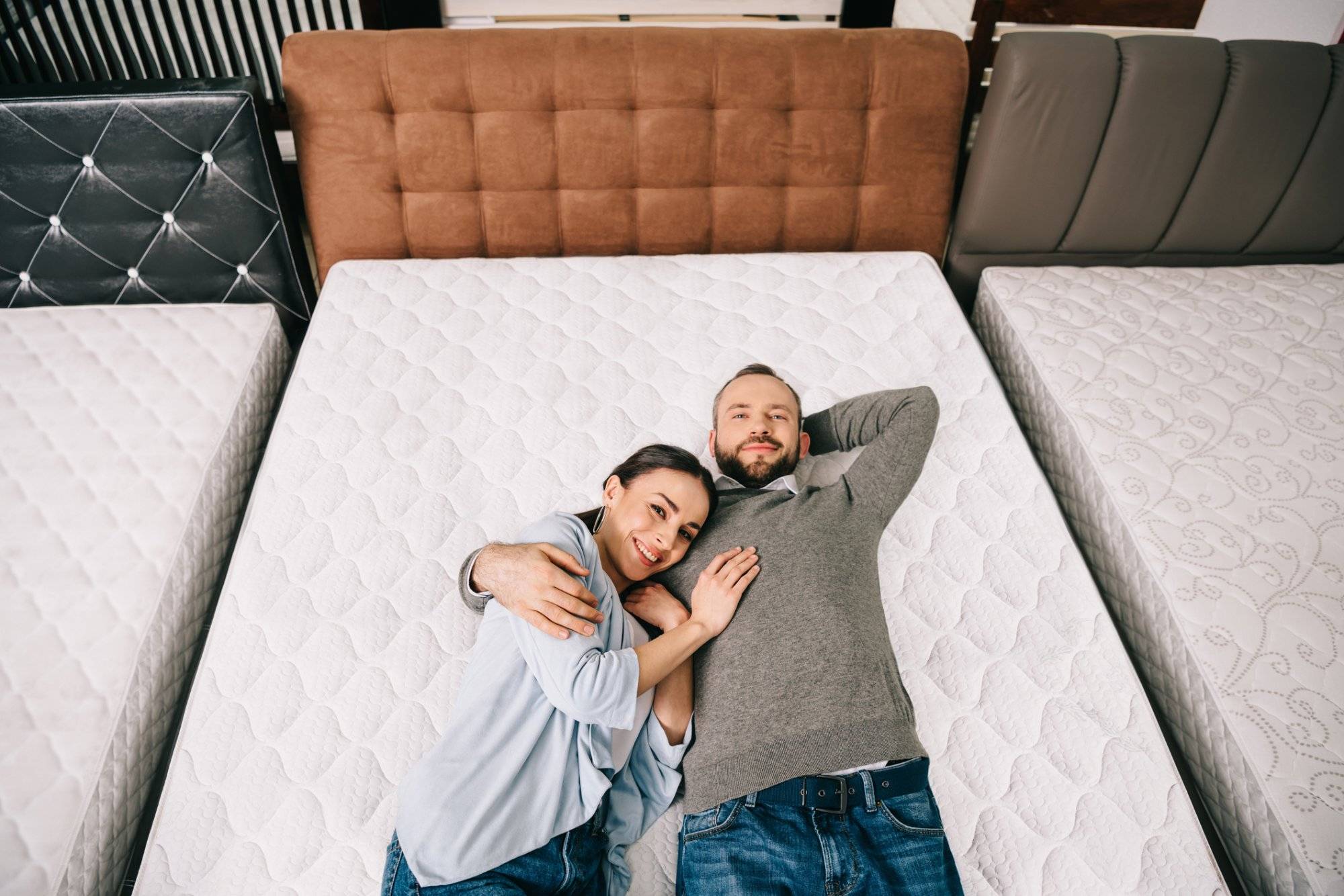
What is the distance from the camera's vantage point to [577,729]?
90cm

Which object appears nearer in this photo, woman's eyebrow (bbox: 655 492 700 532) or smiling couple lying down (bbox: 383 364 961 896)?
smiling couple lying down (bbox: 383 364 961 896)

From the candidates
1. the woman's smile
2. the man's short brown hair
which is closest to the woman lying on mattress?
the woman's smile

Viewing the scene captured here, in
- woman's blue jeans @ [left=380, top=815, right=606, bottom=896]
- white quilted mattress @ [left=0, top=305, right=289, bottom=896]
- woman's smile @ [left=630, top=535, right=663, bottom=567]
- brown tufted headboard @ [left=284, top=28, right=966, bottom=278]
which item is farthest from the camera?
brown tufted headboard @ [left=284, top=28, right=966, bottom=278]

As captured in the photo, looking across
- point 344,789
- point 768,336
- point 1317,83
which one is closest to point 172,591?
point 344,789

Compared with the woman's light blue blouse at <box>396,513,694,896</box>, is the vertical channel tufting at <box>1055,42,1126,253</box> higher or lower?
higher

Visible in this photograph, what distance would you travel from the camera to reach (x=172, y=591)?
114 centimetres

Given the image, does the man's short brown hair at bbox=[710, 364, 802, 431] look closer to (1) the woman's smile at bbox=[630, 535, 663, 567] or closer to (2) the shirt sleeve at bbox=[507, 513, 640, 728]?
(1) the woman's smile at bbox=[630, 535, 663, 567]

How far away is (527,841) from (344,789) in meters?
0.28

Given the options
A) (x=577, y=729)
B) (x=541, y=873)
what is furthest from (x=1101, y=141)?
(x=541, y=873)

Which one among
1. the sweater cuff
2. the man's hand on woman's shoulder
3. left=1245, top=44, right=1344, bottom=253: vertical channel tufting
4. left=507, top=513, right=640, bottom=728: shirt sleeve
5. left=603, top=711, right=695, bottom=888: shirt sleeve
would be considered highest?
left=1245, top=44, right=1344, bottom=253: vertical channel tufting

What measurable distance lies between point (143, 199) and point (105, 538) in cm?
78

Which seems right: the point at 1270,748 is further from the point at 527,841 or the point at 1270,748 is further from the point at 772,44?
the point at 772,44

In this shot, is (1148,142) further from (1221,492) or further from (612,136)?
(612,136)

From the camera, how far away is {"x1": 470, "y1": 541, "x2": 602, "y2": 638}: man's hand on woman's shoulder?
34.3 inches
